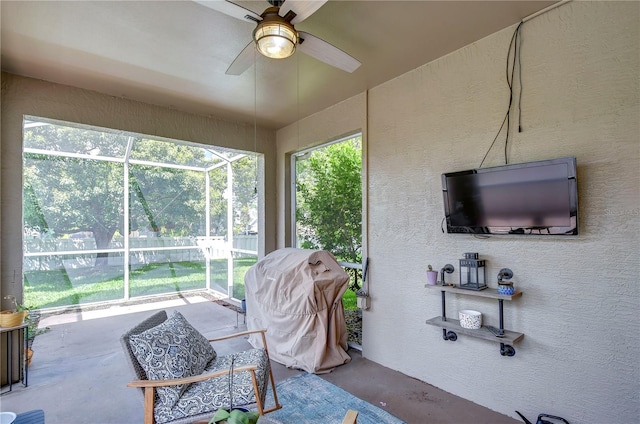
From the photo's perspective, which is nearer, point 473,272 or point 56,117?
point 473,272

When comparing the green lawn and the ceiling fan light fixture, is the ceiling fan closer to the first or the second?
the ceiling fan light fixture

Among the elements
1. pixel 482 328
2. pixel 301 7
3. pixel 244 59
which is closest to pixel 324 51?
pixel 301 7

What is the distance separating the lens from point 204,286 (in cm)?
583

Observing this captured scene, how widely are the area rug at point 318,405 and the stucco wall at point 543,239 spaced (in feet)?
2.35

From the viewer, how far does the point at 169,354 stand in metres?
1.93

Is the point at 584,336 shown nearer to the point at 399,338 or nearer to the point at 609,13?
the point at 399,338

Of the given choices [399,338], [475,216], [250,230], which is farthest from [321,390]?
[250,230]

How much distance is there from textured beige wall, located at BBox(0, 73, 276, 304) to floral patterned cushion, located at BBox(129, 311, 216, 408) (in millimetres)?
1946


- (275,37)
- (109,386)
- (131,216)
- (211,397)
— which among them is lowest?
(109,386)

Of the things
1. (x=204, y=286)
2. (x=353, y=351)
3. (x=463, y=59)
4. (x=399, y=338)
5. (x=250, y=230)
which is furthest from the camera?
(x=204, y=286)

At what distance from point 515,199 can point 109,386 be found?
12.4ft

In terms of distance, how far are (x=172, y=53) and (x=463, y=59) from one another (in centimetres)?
243

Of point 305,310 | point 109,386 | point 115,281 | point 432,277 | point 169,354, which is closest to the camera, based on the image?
point 169,354

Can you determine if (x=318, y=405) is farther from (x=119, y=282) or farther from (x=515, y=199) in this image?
(x=119, y=282)
